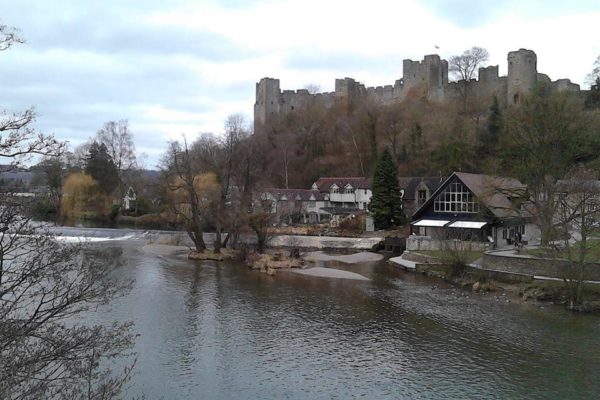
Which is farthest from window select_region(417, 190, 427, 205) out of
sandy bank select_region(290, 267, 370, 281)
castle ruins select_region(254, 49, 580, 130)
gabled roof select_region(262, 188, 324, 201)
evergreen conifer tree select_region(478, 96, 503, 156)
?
sandy bank select_region(290, 267, 370, 281)

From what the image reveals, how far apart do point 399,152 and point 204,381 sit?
5169 centimetres

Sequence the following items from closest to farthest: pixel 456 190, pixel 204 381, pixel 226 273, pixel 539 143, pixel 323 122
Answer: pixel 204 381, pixel 226 273, pixel 539 143, pixel 456 190, pixel 323 122

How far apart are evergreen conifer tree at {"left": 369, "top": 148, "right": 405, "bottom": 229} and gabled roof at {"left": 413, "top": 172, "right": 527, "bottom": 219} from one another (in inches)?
278

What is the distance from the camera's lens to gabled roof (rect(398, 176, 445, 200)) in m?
48.8

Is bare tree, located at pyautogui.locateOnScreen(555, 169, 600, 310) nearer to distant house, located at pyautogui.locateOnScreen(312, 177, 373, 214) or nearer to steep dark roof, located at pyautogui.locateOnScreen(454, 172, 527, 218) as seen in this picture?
steep dark roof, located at pyautogui.locateOnScreen(454, 172, 527, 218)

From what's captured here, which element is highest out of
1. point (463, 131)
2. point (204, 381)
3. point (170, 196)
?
point (463, 131)

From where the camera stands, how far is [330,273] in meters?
30.2

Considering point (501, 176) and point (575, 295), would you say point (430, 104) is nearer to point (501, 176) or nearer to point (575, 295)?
point (501, 176)

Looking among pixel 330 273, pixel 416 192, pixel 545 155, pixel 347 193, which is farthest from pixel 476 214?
pixel 347 193

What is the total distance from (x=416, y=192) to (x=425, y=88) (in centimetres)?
2377

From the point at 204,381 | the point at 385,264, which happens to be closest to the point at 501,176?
the point at 385,264

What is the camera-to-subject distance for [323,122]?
2872 inches

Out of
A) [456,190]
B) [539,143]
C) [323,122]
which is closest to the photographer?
[539,143]

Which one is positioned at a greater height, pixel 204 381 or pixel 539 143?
pixel 539 143
